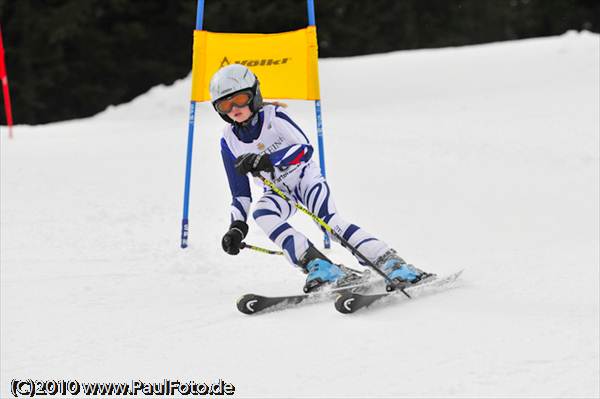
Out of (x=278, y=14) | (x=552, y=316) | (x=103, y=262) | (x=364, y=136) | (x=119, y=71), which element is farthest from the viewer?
(x=119, y=71)

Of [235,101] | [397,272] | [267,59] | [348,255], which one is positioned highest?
[267,59]

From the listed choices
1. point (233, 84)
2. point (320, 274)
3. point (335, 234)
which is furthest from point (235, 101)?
point (320, 274)

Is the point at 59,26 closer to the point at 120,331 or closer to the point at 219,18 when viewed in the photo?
the point at 219,18

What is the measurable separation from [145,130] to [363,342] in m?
8.83

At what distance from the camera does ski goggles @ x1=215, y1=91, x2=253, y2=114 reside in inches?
207

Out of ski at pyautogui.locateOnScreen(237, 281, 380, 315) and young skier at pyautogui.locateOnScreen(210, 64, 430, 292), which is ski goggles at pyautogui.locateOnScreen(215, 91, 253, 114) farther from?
ski at pyautogui.locateOnScreen(237, 281, 380, 315)

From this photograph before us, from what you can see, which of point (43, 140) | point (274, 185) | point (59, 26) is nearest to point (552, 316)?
point (274, 185)

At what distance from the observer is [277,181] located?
18.2 feet

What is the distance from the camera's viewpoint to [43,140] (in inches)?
448

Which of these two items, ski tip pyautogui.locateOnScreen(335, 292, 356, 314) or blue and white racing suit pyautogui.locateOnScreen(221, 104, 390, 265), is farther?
blue and white racing suit pyautogui.locateOnScreen(221, 104, 390, 265)

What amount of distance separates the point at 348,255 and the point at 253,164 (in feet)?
6.23

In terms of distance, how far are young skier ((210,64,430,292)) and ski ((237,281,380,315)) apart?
6 cm

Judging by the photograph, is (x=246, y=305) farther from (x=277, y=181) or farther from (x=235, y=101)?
(x=235, y=101)

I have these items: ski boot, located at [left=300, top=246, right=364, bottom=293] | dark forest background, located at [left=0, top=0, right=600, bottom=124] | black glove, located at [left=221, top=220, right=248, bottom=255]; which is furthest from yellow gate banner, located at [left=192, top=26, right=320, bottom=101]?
dark forest background, located at [left=0, top=0, right=600, bottom=124]
